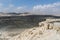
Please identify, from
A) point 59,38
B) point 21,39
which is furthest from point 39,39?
point 21,39

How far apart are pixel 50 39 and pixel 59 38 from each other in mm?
751

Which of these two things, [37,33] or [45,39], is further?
[37,33]

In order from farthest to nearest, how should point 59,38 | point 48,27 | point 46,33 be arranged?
point 48,27
point 46,33
point 59,38

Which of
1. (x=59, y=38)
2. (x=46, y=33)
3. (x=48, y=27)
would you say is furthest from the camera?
(x=48, y=27)

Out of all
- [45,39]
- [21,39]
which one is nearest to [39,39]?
[45,39]

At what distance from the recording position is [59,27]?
1686 centimetres

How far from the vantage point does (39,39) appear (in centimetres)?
1560

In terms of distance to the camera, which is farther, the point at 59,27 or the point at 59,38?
the point at 59,27

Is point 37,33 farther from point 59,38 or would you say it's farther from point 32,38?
point 59,38

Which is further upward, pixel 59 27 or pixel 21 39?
pixel 59 27

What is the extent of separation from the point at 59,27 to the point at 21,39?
156 inches

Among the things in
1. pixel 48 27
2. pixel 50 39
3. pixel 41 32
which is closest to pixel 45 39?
pixel 50 39

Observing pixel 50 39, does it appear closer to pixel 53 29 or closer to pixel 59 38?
pixel 59 38

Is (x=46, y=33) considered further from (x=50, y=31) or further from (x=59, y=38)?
(x=59, y=38)
